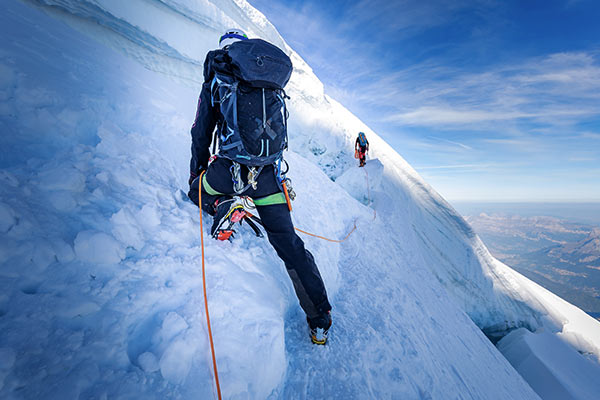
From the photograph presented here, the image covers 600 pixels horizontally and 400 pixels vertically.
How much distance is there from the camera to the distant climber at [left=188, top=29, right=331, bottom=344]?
1546mm

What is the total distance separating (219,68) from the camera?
5.23 ft

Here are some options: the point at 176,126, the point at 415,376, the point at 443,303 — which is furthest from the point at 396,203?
the point at 176,126

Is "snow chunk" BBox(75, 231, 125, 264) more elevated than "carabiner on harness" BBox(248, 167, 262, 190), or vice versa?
"carabiner on harness" BBox(248, 167, 262, 190)

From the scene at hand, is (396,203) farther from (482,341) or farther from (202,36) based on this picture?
(202,36)

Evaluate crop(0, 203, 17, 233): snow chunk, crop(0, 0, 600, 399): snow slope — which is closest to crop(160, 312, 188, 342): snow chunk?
crop(0, 0, 600, 399): snow slope

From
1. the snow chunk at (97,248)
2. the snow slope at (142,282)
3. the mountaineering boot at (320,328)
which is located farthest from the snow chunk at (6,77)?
the mountaineering boot at (320,328)

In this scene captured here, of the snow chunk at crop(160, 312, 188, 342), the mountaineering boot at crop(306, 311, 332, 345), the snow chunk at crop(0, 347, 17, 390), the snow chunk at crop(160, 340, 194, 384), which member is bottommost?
the mountaineering boot at crop(306, 311, 332, 345)

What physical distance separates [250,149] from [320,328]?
1.52m

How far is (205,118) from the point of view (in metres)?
1.78

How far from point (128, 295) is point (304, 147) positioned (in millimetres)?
10432

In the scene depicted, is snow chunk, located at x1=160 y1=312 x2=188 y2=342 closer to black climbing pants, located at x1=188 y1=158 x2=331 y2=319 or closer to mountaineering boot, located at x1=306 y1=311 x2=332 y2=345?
black climbing pants, located at x1=188 y1=158 x2=331 y2=319

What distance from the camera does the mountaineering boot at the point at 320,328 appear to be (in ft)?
5.93

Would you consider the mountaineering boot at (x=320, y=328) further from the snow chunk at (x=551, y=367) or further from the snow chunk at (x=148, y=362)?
the snow chunk at (x=551, y=367)

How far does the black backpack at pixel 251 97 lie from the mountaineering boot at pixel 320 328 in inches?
52.8
